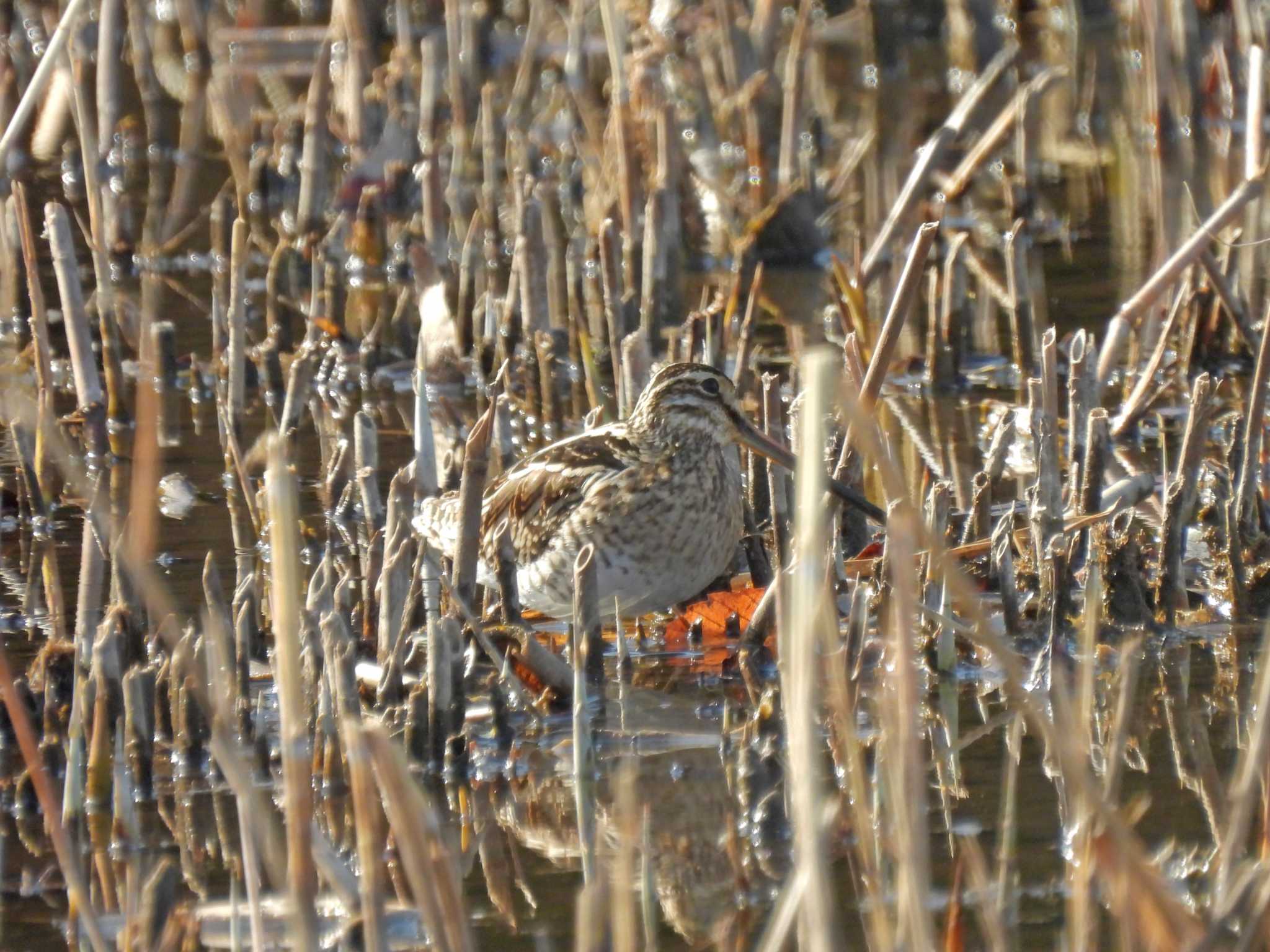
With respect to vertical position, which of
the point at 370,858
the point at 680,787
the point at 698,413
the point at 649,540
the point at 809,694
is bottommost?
the point at 680,787

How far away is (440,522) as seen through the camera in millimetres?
A: 4957

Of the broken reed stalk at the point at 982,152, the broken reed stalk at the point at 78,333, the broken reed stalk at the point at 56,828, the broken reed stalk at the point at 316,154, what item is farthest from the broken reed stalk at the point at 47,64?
the broken reed stalk at the point at 982,152

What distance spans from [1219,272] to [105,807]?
3680 mm

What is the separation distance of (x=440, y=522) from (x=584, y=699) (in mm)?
1312

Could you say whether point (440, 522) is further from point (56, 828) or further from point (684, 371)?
point (56, 828)

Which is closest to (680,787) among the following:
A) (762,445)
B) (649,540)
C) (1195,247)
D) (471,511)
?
(471,511)

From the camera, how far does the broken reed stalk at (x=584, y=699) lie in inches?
146

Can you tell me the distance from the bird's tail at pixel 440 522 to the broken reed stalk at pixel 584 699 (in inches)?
30.6

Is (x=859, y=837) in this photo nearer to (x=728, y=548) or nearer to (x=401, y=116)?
(x=728, y=548)

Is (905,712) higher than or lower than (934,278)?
lower

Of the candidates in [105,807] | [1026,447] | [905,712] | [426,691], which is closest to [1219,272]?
[1026,447]

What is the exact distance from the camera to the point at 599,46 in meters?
11.2

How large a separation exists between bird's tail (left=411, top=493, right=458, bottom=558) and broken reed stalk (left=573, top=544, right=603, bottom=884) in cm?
78

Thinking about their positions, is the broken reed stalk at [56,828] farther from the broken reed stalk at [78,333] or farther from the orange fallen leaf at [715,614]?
the broken reed stalk at [78,333]
